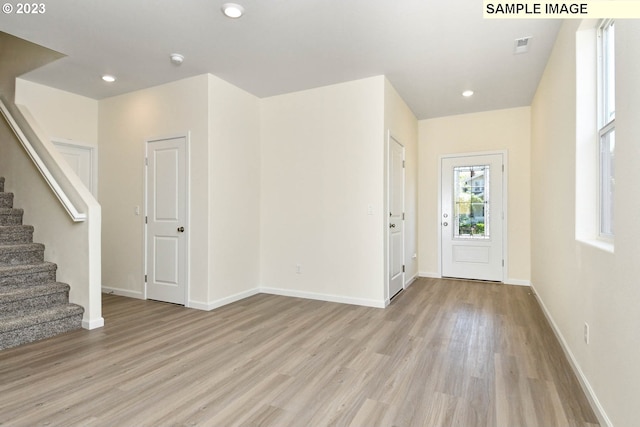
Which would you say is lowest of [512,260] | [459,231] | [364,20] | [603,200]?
[512,260]

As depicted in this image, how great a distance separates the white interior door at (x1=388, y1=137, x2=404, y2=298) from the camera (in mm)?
4344

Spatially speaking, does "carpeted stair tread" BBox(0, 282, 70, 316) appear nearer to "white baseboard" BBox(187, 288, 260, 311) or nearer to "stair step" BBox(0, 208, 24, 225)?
"stair step" BBox(0, 208, 24, 225)

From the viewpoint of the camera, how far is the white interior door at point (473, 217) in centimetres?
542

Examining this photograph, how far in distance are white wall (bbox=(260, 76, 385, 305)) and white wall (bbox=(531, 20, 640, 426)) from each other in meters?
1.74

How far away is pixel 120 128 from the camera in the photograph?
15.5 feet

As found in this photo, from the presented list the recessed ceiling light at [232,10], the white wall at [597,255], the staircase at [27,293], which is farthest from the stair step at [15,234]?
the white wall at [597,255]

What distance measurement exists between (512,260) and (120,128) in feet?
20.6

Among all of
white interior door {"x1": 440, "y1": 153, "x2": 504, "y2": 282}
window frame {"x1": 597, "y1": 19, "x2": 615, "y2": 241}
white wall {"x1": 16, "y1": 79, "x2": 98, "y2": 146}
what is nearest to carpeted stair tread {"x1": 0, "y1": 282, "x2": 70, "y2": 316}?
white wall {"x1": 16, "y1": 79, "x2": 98, "y2": 146}

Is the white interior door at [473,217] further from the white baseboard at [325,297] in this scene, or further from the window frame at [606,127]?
the window frame at [606,127]

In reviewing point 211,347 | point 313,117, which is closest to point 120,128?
point 313,117

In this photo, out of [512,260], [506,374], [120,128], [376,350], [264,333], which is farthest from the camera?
[512,260]

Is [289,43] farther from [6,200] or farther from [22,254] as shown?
[6,200]

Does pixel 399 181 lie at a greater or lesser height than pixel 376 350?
greater

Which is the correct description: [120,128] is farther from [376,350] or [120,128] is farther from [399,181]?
[376,350]
